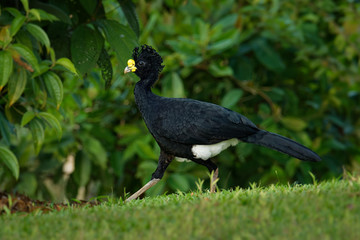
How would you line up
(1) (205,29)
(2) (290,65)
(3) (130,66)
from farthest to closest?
(2) (290,65), (1) (205,29), (3) (130,66)

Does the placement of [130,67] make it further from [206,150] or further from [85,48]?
[206,150]

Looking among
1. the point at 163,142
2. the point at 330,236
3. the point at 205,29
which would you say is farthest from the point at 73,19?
the point at 330,236

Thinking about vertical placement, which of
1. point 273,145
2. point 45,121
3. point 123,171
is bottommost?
point 123,171

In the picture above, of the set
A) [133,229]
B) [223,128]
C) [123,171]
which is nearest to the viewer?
[133,229]

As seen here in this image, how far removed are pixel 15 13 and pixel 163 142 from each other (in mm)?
1797

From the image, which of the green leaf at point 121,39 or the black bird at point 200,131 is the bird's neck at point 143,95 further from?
the green leaf at point 121,39

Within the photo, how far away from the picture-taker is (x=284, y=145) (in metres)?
4.78

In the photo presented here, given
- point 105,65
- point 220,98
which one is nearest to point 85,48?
point 105,65

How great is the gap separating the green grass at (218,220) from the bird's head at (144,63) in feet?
4.90

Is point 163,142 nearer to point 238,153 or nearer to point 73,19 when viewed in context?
point 73,19

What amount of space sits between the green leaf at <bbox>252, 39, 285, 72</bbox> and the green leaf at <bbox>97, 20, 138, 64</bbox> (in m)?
3.24

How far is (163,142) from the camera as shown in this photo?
490 cm

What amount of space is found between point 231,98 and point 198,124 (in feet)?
9.21

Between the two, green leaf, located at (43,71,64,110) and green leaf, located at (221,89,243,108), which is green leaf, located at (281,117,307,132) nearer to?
green leaf, located at (221,89,243,108)
